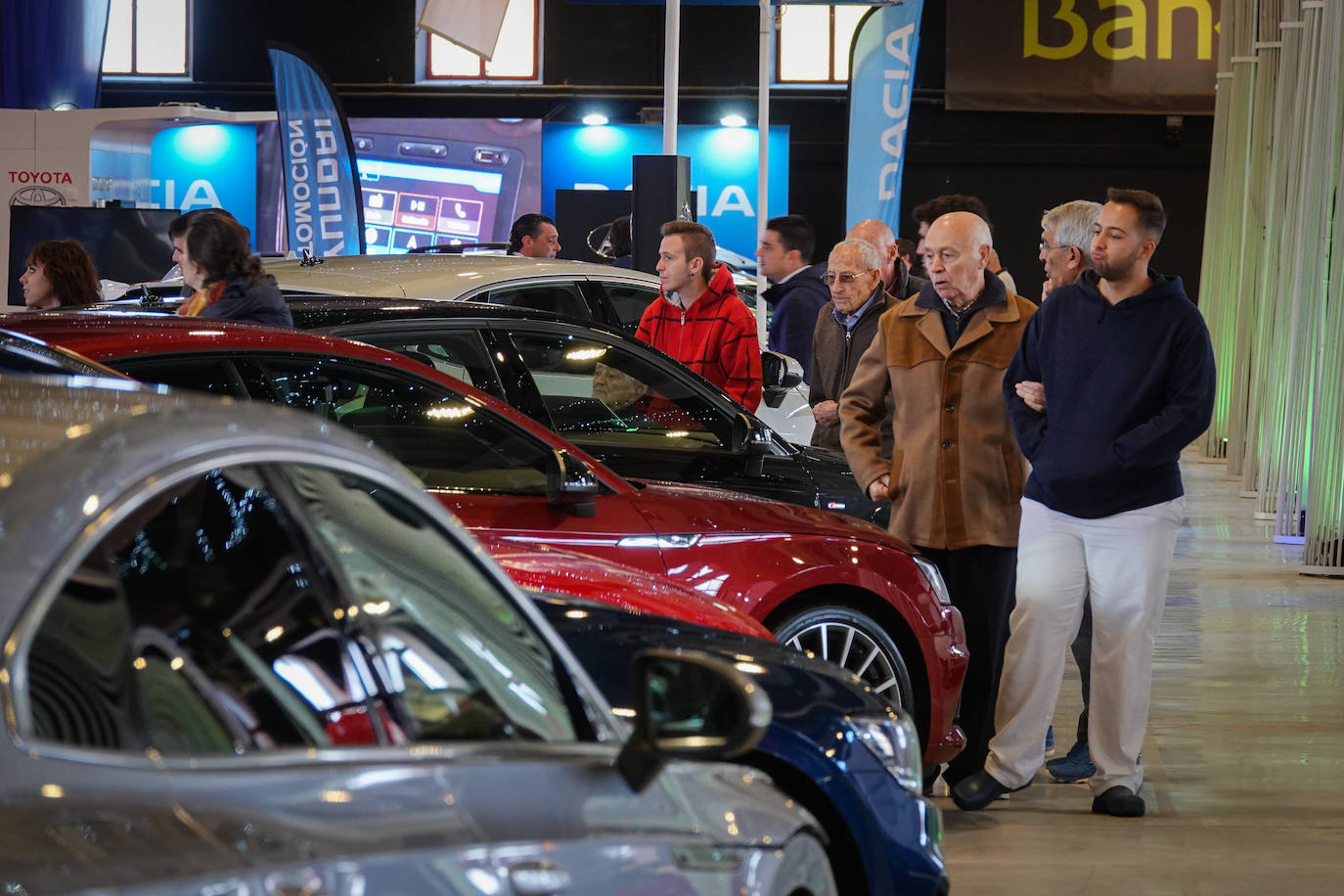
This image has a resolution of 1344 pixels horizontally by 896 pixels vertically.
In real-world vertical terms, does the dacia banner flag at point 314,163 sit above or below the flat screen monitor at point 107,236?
above

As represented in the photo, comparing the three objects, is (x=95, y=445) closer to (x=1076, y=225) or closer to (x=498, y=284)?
(x=1076, y=225)

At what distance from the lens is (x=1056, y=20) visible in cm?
2428

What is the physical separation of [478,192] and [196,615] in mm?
22755

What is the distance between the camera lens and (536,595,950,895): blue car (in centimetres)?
338

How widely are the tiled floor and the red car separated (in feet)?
1.54

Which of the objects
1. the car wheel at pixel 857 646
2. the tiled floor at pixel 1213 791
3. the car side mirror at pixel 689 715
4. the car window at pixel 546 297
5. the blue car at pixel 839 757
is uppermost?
the car window at pixel 546 297

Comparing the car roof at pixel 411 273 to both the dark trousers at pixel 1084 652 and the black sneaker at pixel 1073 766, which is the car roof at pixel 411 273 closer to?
the dark trousers at pixel 1084 652

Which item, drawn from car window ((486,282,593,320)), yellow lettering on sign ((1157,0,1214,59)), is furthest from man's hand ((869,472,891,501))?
yellow lettering on sign ((1157,0,1214,59))

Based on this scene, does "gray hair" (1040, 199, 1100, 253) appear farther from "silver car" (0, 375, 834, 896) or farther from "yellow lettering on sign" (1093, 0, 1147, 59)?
"yellow lettering on sign" (1093, 0, 1147, 59)

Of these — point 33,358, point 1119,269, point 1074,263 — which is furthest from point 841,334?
point 33,358

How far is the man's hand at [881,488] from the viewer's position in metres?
5.70

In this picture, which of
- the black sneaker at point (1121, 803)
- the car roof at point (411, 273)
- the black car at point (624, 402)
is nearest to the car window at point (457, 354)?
the black car at point (624, 402)

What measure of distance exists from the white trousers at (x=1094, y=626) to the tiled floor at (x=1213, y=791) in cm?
23

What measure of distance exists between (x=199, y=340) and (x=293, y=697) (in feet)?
10.5
